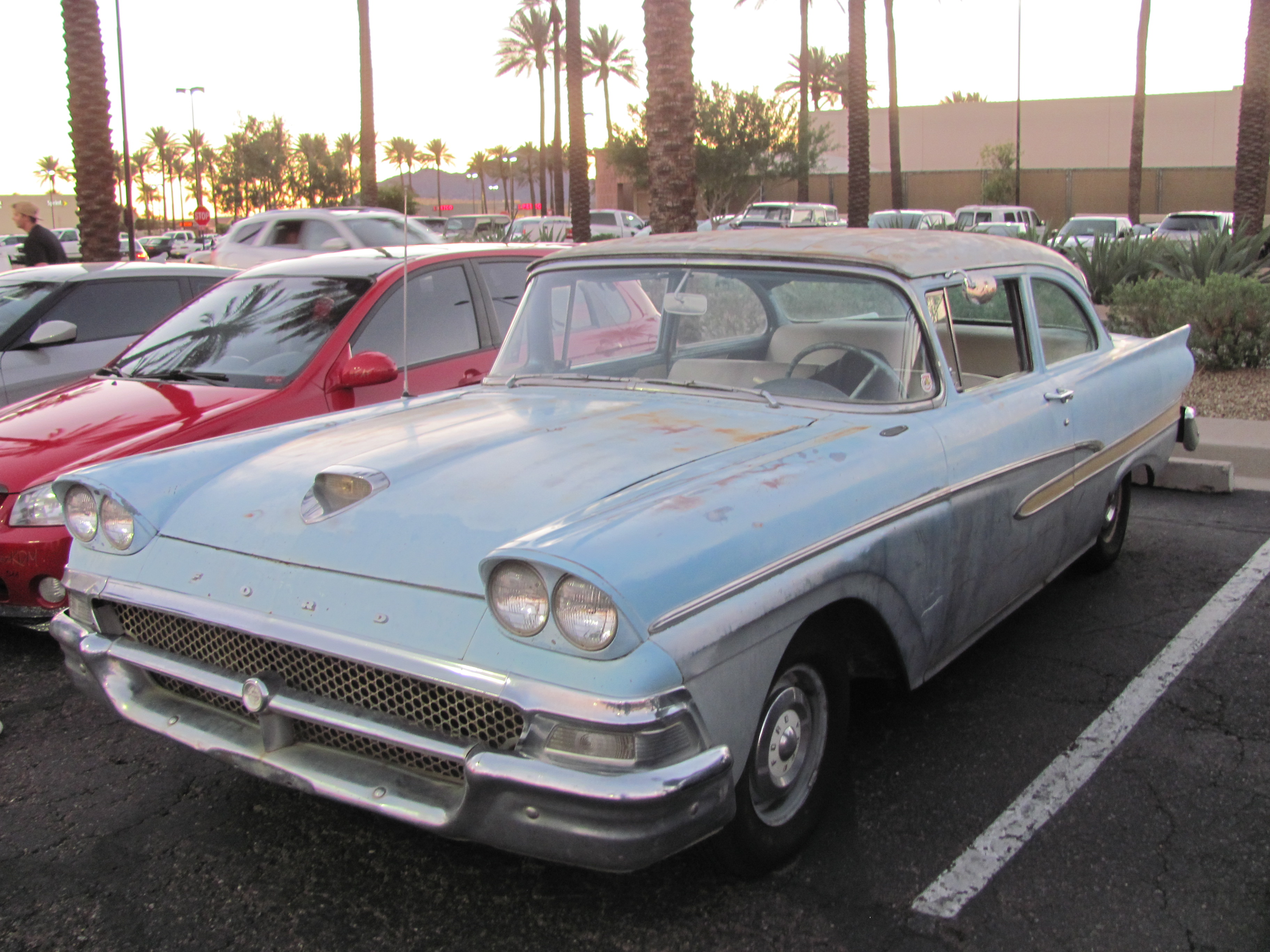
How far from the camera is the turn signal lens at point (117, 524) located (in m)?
3.01

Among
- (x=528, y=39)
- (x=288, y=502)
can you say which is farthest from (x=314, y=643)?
(x=528, y=39)

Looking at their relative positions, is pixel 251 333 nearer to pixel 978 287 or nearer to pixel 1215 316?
pixel 978 287

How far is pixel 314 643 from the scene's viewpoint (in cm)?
250

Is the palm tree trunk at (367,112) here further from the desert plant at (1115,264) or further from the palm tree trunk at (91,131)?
the desert plant at (1115,264)

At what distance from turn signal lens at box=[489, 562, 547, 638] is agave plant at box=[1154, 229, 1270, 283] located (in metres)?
10.1

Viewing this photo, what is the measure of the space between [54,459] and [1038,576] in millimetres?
3787

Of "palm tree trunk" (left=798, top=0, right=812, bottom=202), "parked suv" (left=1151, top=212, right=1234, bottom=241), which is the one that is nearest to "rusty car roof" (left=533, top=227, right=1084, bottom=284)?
"parked suv" (left=1151, top=212, right=1234, bottom=241)

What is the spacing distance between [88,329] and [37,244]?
3317 millimetres

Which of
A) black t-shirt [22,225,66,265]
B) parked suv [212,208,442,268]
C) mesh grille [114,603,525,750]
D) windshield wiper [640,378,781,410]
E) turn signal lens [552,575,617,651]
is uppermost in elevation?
parked suv [212,208,442,268]

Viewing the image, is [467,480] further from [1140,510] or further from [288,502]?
[1140,510]

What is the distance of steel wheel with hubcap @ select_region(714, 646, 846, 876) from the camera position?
8.65 feet

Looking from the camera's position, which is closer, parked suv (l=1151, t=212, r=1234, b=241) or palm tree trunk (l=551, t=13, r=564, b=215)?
parked suv (l=1151, t=212, r=1234, b=241)

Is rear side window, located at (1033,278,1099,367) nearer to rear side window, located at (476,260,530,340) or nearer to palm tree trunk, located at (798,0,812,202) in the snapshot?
rear side window, located at (476,260,530,340)

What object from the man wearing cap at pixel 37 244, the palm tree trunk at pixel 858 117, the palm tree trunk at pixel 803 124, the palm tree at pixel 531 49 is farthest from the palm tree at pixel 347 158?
the man wearing cap at pixel 37 244
